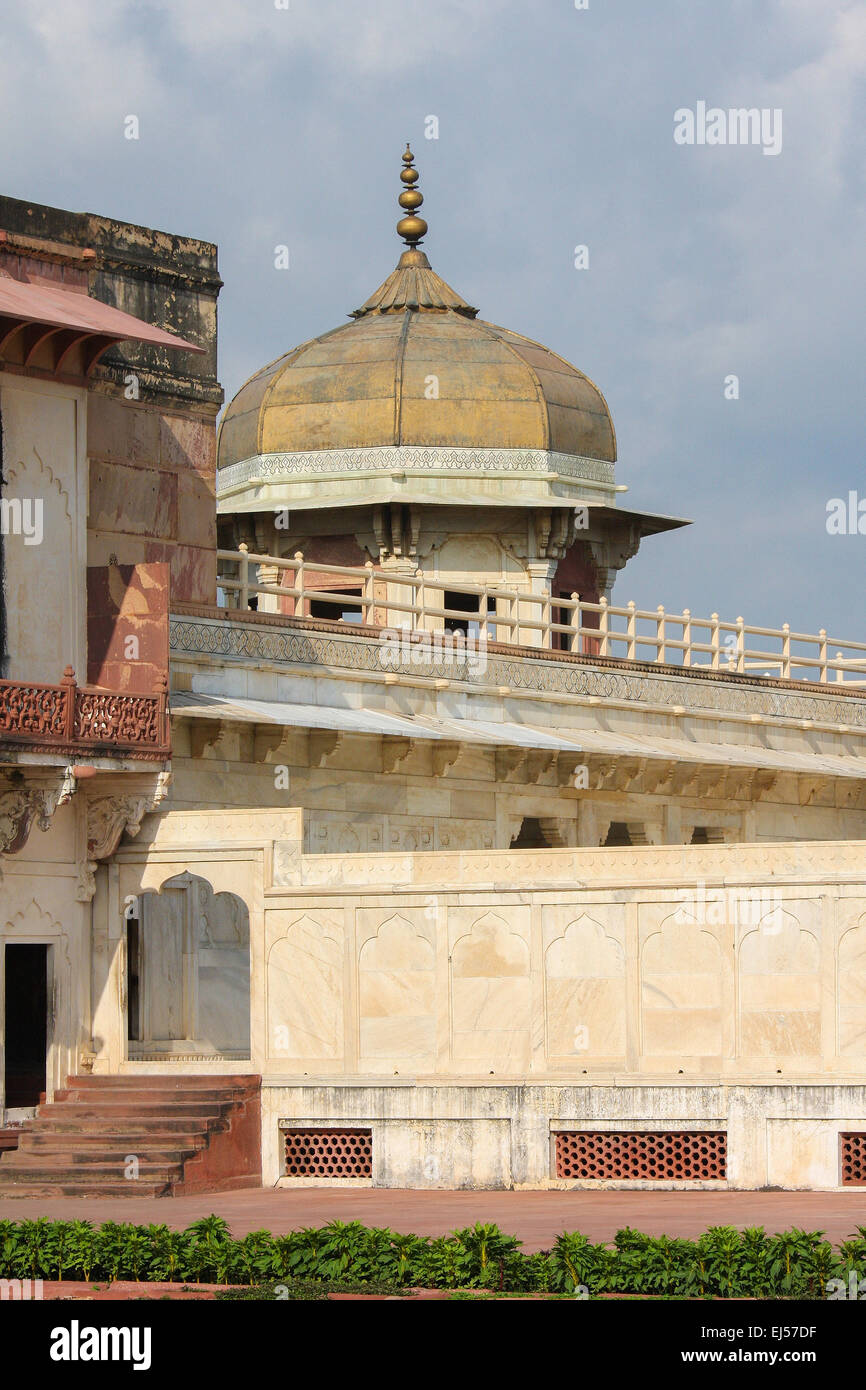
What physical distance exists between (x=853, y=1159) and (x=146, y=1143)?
20.3 ft

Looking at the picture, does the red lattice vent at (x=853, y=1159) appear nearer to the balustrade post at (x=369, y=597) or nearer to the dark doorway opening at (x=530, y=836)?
the balustrade post at (x=369, y=597)

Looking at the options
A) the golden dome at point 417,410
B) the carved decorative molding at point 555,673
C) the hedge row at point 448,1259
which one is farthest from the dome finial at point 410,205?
the hedge row at point 448,1259

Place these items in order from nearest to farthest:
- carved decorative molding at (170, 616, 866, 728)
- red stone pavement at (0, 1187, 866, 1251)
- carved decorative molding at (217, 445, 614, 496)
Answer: red stone pavement at (0, 1187, 866, 1251), carved decorative molding at (170, 616, 866, 728), carved decorative molding at (217, 445, 614, 496)

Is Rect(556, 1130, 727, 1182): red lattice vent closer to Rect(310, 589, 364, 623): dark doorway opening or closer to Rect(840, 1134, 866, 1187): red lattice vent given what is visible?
Rect(840, 1134, 866, 1187): red lattice vent

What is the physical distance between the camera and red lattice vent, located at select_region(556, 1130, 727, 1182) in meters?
20.1

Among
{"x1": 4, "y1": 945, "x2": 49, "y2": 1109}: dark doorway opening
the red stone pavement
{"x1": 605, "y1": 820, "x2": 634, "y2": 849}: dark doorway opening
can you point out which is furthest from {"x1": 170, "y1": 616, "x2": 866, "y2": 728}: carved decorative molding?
the red stone pavement

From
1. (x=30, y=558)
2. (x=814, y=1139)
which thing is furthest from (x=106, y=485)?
(x=814, y=1139)

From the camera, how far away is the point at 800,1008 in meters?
20.1

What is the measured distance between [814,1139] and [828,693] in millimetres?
17698

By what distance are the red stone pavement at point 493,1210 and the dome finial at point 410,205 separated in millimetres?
26267

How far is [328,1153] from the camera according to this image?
21.6m

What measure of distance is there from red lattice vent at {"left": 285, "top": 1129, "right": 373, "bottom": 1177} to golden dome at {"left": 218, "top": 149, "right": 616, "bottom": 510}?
1943cm

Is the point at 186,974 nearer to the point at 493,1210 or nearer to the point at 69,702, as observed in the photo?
the point at 69,702

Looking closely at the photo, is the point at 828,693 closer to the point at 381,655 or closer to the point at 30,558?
the point at 381,655
